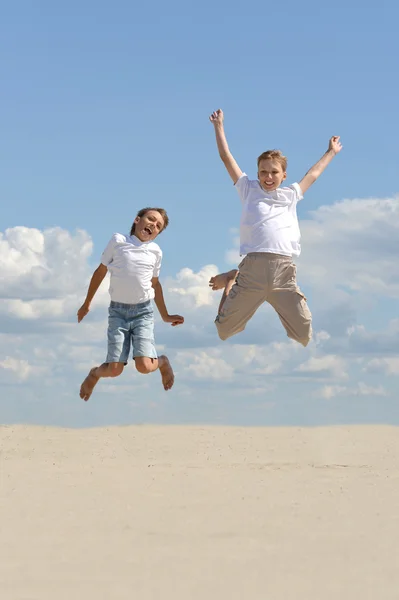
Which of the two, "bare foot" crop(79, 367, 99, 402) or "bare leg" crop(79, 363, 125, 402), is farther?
"bare foot" crop(79, 367, 99, 402)

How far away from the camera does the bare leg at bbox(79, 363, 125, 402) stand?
8.20 meters

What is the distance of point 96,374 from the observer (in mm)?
8336

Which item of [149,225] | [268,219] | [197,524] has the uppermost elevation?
[149,225]

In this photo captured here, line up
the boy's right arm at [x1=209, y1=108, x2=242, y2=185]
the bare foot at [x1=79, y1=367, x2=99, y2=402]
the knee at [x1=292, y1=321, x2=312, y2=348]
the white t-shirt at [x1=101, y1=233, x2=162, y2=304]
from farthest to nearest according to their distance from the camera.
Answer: the bare foot at [x1=79, y1=367, x2=99, y2=402], the white t-shirt at [x1=101, y1=233, x2=162, y2=304], the knee at [x1=292, y1=321, x2=312, y2=348], the boy's right arm at [x1=209, y1=108, x2=242, y2=185]

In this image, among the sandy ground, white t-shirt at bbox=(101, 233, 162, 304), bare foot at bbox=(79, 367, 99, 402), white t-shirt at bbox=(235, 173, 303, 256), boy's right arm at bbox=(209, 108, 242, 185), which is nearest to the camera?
the sandy ground

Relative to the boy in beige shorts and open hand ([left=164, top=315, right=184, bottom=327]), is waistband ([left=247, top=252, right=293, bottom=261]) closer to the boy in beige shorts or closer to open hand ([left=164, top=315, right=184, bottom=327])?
the boy in beige shorts

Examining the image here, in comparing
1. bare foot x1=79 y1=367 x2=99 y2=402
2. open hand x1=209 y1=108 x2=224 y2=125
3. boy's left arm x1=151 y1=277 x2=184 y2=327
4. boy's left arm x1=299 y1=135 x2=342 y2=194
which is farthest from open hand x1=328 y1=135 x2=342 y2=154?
bare foot x1=79 y1=367 x2=99 y2=402

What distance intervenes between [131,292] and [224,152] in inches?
68.6

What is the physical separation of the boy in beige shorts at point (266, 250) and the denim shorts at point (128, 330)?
934mm

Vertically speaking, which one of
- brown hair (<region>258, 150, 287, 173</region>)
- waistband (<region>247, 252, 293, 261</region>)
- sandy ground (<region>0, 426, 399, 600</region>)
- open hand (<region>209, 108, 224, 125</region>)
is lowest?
sandy ground (<region>0, 426, 399, 600</region>)

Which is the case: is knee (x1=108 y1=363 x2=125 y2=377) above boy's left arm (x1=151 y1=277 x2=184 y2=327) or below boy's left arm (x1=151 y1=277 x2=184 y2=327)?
below

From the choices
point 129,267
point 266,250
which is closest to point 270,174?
point 266,250

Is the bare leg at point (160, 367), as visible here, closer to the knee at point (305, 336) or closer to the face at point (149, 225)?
the face at point (149, 225)

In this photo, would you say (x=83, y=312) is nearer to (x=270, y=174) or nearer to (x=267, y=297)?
(x=267, y=297)
